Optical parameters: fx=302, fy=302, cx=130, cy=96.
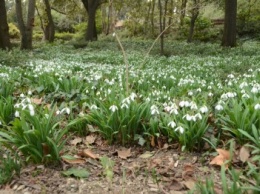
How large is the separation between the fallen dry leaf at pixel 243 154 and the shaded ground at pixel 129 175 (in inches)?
10.0

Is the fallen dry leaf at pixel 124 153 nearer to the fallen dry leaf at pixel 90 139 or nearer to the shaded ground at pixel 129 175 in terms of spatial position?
the shaded ground at pixel 129 175

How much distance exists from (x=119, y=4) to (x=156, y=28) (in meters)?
7.11

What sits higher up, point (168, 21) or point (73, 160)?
point (168, 21)

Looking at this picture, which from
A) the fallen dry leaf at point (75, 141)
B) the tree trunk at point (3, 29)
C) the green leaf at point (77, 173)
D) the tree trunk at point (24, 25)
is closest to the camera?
the green leaf at point (77, 173)

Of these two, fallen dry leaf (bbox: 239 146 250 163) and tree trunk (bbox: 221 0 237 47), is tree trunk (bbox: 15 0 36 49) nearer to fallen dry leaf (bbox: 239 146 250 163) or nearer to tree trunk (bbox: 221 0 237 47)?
tree trunk (bbox: 221 0 237 47)

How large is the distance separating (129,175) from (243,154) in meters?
1.08

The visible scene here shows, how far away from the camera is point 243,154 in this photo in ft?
9.19

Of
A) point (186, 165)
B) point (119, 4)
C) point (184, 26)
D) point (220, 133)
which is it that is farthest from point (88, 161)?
point (184, 26)

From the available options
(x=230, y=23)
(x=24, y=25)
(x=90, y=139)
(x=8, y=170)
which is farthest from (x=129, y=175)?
(x=24, y=25)

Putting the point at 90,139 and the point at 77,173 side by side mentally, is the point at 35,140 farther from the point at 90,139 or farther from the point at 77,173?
the point at 90,139

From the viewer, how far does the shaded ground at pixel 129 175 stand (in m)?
2.56

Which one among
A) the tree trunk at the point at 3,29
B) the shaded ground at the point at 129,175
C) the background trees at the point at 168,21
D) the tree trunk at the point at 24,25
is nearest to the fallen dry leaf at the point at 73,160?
the shaded ground at the point at 129,175

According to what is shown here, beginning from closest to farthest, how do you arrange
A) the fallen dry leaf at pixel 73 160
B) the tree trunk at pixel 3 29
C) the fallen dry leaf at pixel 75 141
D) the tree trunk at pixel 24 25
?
the fallen dry leaf at pixel 73 160, the fallen dry leaf at pixel 75 141, the tree trunk at pixel 3 29, the tree trunk at pixel 24 25

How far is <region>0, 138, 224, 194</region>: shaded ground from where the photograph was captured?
256cm
